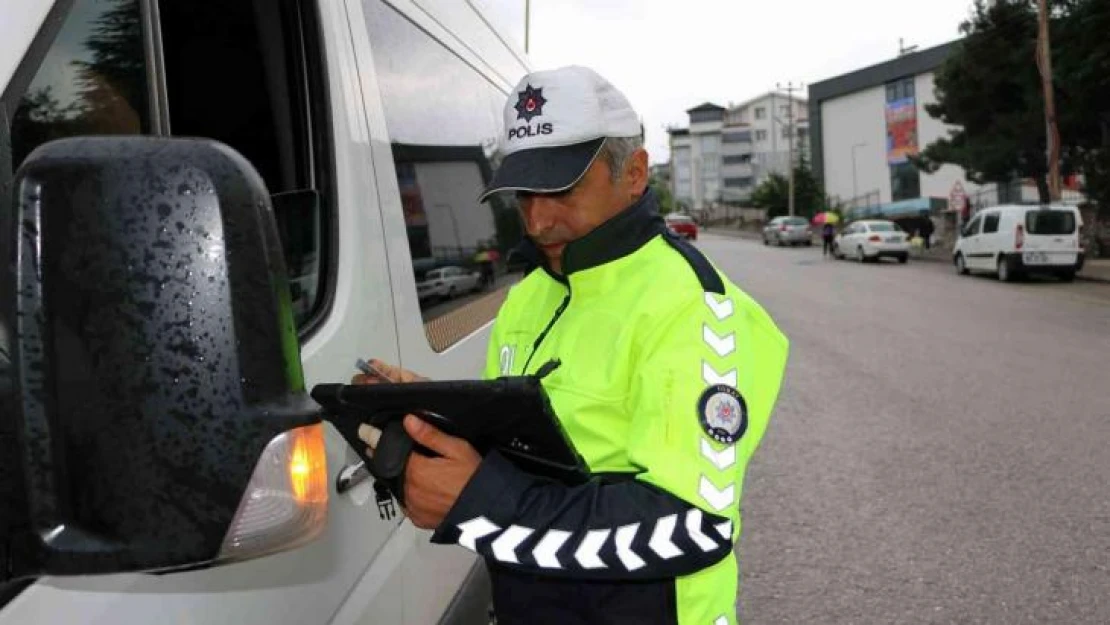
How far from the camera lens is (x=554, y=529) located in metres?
1.21

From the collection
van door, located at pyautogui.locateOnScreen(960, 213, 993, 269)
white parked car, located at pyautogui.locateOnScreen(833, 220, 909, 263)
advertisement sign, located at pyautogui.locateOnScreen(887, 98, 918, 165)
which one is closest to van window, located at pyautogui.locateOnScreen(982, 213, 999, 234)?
van door, located at pyautogui.locateOnScreen(960, 213, 993, 269)

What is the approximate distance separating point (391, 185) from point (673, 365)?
3.13ft

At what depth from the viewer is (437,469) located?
1.21m

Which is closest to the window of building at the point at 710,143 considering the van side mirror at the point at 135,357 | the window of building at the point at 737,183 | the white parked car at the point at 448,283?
the window of building at the point at 737,183

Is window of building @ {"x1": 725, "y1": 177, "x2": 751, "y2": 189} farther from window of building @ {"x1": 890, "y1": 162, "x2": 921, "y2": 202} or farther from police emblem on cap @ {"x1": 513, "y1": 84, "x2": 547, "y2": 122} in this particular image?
police emblem on cap @ {"x1": 513, "y1": 84, "x2": 547, "y2": 122}

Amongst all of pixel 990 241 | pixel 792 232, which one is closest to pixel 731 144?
pixel 792 232

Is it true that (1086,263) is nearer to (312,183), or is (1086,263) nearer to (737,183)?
(312,183)

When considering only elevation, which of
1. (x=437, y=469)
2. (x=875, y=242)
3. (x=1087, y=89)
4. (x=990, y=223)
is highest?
(x=1087, y=89)

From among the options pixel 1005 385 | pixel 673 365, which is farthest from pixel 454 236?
pixel 1005 385

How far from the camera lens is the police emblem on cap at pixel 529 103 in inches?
56.6

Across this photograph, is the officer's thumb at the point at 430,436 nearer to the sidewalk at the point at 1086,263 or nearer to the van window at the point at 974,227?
the sidewalk at the point at 1086,263

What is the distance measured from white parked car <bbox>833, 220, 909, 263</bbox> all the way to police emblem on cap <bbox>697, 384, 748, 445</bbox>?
2735 centimetres

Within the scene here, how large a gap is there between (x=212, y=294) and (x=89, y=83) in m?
0.61

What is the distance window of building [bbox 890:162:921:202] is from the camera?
193ft
